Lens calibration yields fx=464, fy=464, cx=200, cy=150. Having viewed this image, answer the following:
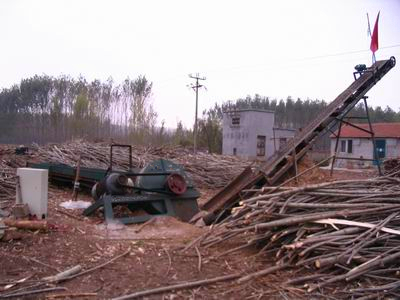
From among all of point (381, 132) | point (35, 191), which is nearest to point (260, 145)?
point (381, 132)

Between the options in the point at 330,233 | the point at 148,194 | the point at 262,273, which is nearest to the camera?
the point at 262,273

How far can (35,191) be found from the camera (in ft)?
25.4

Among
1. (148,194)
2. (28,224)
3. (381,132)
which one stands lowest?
(28,224)

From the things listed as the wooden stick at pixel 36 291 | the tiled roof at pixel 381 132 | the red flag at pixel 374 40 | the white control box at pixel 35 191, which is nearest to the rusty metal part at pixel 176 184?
the white control box at pixel 35 191

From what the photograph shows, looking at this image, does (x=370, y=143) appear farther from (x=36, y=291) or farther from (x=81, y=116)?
(x=36, y=291)

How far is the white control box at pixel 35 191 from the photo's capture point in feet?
25.1

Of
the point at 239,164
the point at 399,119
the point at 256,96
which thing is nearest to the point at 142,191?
the point at 239,164

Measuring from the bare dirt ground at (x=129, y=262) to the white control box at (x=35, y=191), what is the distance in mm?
340

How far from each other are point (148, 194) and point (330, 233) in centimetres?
470

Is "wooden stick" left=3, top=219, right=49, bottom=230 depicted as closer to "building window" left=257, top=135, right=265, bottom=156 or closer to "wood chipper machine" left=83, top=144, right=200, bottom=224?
"wood chipper machine" left=83, top=144, right=200, bottom=224

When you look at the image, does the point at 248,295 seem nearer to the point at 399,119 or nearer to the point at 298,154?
the point at 298,154

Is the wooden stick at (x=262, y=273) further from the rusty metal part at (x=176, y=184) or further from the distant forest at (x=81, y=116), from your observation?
the distant forest at (x=81, y=116)

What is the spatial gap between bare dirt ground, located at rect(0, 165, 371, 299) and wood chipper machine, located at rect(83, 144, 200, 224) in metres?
1.09

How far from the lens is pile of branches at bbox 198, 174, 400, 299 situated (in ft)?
16.9
